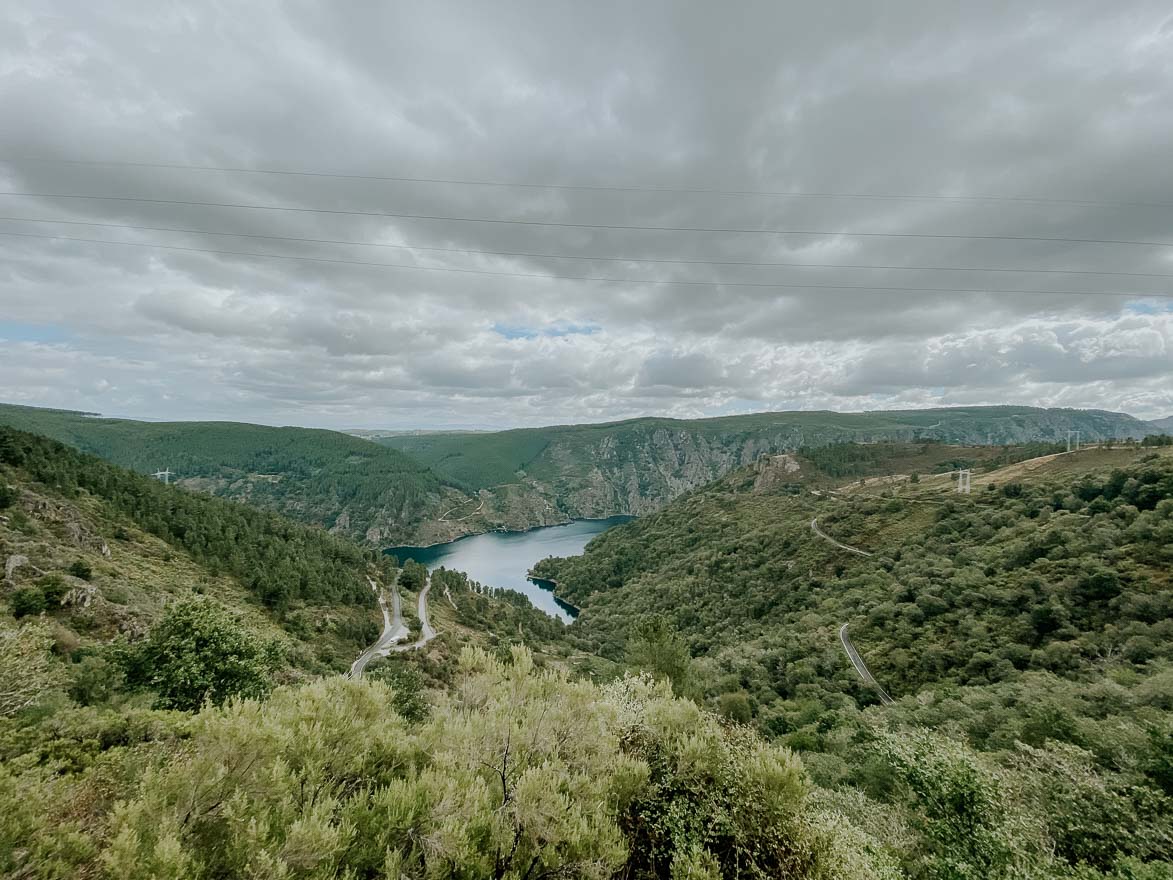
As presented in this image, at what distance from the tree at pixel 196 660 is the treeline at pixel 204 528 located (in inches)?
1323

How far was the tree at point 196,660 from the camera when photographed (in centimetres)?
2058

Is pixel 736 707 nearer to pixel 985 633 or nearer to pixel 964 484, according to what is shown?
pixel 985 633

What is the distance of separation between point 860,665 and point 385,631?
2129 inches

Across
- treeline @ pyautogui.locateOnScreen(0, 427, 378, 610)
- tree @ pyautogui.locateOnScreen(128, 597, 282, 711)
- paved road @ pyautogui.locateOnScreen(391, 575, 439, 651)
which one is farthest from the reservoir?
tree @ pyautogui.locateOnScreen(128, 597, 282, 711)

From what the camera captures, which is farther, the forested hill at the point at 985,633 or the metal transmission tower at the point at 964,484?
the metal transmission tower at the point at 964,484

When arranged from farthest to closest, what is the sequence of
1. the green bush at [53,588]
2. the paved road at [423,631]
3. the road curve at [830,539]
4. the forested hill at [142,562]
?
1. the road curve at [830,539]
2. the paved road at [423,631]
3. the forested hill at [142,562]
4. the green bush at [53,588]

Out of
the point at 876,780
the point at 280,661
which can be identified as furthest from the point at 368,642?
the point at 876,780

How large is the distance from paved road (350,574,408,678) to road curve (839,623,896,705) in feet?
138

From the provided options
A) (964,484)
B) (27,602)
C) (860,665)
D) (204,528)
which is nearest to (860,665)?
(860,665)

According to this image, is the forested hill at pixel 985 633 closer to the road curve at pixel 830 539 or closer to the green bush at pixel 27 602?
the road curve at pixel 830 539

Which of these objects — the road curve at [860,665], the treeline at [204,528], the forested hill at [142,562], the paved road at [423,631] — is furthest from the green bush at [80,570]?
the road curve at [860,665]

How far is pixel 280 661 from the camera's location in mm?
29531

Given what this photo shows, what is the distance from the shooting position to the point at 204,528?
5794 centimetres

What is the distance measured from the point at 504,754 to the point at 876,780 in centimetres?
2036
